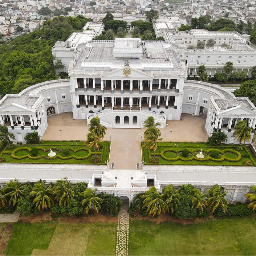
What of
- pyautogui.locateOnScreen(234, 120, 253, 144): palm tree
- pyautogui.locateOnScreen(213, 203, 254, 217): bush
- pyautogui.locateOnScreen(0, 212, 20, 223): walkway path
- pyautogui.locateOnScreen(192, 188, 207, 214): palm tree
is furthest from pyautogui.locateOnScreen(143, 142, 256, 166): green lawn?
pyautogui.locateOnScreen(0, 212, 20, 223): walkway path

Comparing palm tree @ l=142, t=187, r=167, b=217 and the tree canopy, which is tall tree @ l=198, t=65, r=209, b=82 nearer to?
the tree canopy

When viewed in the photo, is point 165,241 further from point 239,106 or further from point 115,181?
point 239,106

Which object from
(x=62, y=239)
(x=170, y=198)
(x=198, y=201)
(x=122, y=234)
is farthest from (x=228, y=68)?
(x=62, y=239)

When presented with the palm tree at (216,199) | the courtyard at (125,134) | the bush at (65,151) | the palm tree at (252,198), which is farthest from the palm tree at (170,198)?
the bush at (65,151)

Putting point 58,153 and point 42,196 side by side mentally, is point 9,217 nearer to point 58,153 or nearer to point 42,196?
point 42,196

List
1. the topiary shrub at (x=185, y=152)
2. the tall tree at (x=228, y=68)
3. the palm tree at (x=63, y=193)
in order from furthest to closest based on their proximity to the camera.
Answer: the tall tree at (x=228, y=68)
the topiary shrub at (x=185, y=152)
the palm tree at (x=63, y=193)

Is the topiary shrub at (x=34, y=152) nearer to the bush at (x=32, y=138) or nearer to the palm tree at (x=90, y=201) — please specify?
the bush at (x=32, y=138)

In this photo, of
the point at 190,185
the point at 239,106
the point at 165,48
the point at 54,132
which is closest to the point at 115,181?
the point at 190,185
